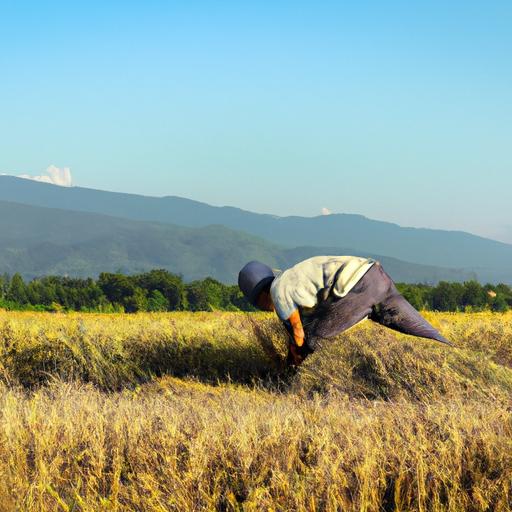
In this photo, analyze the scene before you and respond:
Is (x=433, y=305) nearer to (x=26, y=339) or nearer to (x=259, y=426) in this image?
(x=26, y=339)

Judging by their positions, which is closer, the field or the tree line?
the field

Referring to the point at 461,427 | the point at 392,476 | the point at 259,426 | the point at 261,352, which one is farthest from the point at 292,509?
the point at 261,352

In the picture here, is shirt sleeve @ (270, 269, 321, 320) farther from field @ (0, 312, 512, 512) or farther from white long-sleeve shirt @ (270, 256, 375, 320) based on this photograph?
Result: field @ (0, 312, 512, 512)

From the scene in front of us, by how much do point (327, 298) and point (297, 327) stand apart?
1.19ft

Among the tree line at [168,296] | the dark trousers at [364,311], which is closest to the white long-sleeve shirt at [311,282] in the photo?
the dark trousers at [364,311]

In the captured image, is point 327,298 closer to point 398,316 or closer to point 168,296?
point 398,316

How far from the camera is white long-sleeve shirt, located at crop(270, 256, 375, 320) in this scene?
616 cm

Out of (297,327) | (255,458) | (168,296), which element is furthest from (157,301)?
(255,458)

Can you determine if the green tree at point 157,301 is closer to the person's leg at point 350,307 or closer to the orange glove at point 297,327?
the orange glove at point 297,327

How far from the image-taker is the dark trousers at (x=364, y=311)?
631 centimetres

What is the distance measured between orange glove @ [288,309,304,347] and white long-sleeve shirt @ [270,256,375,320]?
0.05 meters

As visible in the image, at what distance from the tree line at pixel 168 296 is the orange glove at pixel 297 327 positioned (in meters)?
7.75

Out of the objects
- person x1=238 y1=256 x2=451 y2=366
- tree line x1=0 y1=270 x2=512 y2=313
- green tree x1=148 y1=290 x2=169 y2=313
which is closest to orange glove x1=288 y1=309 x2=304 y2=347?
person x1=238 y1=256 x2=451 y2=366

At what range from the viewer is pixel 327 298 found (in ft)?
20.7
